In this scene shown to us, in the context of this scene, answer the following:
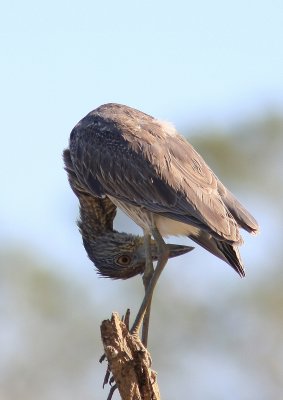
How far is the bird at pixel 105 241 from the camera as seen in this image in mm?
14852

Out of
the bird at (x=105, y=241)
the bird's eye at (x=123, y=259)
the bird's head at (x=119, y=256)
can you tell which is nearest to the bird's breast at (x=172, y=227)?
the bird at (x=105, y=241)

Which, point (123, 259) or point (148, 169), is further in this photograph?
point (123, 259)

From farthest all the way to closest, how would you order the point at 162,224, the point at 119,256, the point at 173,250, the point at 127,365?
the point at 119,256 < the point at 173,250 < the point at 162,224 < the point at 127,365

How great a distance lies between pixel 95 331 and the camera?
106 feet

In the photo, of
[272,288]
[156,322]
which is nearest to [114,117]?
[156,322]

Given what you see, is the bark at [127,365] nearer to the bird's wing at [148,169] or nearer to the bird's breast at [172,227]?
the bird's wing at [148,169]

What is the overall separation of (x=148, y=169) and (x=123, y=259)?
1402 mm

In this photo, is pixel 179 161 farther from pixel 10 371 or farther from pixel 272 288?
pixel 10 371

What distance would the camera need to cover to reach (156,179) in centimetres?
1365

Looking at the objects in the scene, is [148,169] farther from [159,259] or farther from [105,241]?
[105,241]

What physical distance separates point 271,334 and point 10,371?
616cm

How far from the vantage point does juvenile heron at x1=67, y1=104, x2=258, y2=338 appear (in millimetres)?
13344

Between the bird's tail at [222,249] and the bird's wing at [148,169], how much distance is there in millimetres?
241

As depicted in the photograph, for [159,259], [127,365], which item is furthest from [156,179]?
[127,365]
